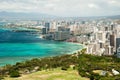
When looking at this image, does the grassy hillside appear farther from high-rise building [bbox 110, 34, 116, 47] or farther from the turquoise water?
high-rise building [bbox 110, 34, 116, 47]

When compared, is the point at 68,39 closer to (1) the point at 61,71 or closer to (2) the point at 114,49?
(2) the point at 114,49

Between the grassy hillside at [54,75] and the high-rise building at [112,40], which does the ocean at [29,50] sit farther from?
the grassy hillside at [54,75]

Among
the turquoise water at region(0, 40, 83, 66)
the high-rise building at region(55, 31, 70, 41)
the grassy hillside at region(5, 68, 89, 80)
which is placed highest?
the high-rise building at region(55, 31, 70, 41)

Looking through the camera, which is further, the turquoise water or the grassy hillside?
the turquoise water

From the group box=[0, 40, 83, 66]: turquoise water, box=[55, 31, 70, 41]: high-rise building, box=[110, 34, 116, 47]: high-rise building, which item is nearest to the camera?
box=[0, 40, 83, 66]: turquoise water

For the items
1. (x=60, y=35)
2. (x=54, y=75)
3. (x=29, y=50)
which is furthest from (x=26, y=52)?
(x=60, y=35)

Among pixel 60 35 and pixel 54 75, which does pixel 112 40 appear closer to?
pixel 60 35

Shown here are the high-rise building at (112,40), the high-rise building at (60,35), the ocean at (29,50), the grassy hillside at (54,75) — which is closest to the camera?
the grassy hillside at (54,75)

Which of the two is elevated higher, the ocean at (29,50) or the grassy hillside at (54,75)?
the grassy hillside at (54,75)

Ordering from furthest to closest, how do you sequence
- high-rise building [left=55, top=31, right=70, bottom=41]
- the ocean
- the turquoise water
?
1. high-rise building [left=55, top=31, right=70, bottom=41]
2. the ocean
3. the turquoise water

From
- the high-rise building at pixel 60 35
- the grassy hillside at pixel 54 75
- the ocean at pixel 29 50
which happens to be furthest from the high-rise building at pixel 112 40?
the grassy hillside at pixel 54 75

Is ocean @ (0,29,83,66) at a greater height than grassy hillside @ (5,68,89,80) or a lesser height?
lesser

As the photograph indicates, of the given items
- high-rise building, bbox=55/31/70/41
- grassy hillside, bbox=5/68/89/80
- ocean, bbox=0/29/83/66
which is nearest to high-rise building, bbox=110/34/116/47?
ocean, bbox=0/29/83/66
